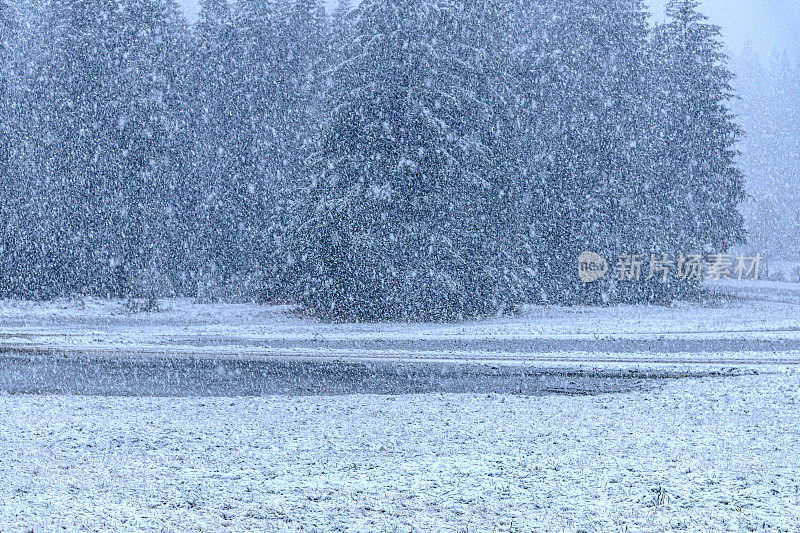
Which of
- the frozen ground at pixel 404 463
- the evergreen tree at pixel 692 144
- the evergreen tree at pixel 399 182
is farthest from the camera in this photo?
the evergreen tree at pixel 692 144

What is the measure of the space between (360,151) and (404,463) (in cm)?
1693

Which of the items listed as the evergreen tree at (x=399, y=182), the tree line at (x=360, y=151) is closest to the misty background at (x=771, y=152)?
the tree line at (x=360, y=151)

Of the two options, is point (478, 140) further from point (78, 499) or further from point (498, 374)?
point (78, 499)

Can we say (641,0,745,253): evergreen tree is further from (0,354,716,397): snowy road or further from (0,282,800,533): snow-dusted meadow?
(0,354,716,397): snowy road

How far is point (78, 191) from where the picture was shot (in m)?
28.0

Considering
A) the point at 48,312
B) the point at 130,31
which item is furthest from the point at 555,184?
the point at 48,312

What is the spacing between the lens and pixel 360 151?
80.1 ft

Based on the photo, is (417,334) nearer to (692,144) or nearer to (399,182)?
(399,182)

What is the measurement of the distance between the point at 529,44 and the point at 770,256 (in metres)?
52.8

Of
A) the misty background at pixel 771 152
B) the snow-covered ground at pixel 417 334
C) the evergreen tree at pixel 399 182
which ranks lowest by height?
the snow-covered ground at pixel 417 334

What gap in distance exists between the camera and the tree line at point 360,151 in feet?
79.9

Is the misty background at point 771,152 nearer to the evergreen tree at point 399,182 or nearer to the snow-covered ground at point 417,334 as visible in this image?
the snow-covered ground at point 417,334

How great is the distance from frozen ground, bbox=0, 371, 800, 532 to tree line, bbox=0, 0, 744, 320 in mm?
12658

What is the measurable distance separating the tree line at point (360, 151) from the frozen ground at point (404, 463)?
12658 millimetres
